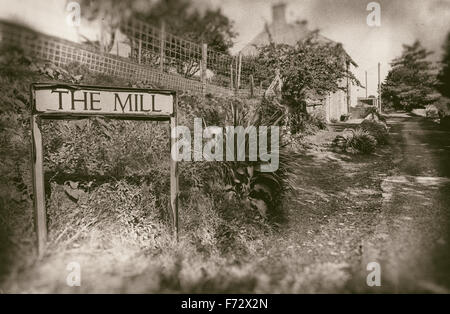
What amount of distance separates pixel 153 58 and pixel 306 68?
2393 mm

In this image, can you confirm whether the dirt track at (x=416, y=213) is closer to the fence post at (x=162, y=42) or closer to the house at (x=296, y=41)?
the house at (x=296, y=41)

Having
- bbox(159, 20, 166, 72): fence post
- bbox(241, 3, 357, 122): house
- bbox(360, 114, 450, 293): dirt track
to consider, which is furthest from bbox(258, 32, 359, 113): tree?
A: bbox(159, 20, 166, 72): fence post

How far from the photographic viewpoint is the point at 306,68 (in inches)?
213

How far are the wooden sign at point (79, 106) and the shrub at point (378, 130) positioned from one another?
2883mm

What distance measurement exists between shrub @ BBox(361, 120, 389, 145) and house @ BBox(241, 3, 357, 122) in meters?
0.37

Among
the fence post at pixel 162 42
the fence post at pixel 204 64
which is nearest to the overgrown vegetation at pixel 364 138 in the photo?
the fence post at pixel 204 64

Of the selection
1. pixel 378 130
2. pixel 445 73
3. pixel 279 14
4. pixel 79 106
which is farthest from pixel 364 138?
pixel 79 106

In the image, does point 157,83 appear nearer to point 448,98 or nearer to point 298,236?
point 298,236

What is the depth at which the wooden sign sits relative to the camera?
2.93m

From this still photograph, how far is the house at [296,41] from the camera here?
4.49 meters

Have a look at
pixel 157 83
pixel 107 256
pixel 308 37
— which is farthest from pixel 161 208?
pixel 308 37

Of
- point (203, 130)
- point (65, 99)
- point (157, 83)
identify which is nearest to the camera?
point (65, 99)

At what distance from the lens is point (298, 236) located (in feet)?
12.8
